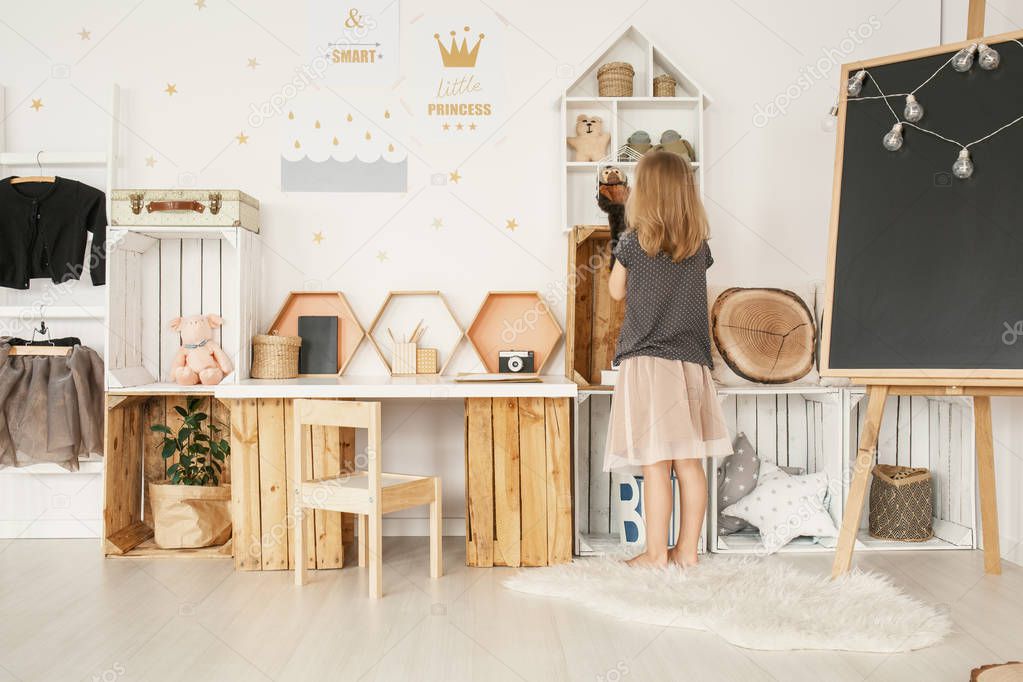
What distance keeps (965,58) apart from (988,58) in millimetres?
59

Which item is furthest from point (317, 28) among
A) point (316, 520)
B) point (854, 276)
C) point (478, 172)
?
point (854, 276)

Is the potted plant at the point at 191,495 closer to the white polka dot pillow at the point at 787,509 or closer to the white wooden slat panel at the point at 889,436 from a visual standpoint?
the white polka dot pillow at the point at 787,509

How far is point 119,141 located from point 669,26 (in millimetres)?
2217

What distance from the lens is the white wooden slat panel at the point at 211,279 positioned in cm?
312

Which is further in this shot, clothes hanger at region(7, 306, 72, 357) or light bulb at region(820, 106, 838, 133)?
light bulb at region(820, 106, 838, 133)

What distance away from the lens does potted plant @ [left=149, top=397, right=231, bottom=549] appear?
111 inches

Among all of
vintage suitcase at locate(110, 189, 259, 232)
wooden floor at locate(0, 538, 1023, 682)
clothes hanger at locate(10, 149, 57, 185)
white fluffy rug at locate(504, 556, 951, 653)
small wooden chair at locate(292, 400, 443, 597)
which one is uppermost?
clothes hanger at locate(10, 149, 57, 185)

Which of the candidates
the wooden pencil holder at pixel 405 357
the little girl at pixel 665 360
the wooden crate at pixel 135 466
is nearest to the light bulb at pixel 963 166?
the little girl at pixel 665 360

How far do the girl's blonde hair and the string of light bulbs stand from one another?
60 centimetres

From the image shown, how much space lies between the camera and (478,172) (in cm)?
313

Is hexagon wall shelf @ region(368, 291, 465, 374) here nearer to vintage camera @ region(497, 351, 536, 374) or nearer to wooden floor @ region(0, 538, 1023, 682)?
vintage camera @ region(497, 351, 536, 374)

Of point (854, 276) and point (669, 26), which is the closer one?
point (854, 276)

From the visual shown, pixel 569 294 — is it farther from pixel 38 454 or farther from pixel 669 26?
pixel 38 454

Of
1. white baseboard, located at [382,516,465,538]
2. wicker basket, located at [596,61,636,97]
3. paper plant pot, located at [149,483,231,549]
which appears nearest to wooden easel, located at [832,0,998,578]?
wicker basket, located at [596,61,636,97]
